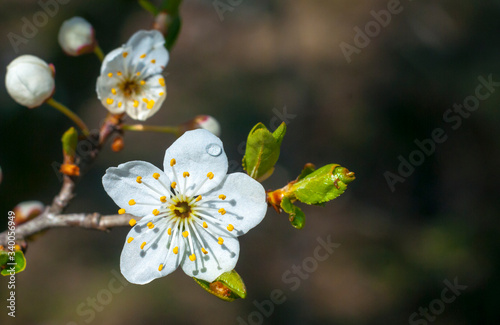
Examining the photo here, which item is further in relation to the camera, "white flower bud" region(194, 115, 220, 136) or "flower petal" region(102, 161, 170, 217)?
"white flower bud" region(194, 115, 220, 136)

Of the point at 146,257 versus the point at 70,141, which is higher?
the point at 70,141

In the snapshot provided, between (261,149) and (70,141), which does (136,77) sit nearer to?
(70,141)

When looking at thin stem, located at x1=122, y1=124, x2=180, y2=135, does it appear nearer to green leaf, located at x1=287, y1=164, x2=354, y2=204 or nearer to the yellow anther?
the yellow anther

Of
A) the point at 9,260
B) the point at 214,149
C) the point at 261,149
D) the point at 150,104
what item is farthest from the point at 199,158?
the point at 9,260

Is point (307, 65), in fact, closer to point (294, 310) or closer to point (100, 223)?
point (294, 310)

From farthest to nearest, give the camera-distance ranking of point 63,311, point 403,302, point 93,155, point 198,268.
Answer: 1. point 403,302
2. point 63,311
3. point 93,155
4. point 198,268

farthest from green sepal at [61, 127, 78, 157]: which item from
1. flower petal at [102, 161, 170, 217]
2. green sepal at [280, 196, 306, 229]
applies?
green sepal at [280, 196, 306, 229]

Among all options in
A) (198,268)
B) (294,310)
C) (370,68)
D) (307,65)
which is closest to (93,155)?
(198,268)
